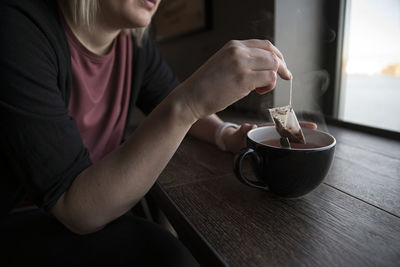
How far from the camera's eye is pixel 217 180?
603 mm

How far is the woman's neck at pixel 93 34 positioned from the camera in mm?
735

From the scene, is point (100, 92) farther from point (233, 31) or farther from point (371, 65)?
point (371, 65)

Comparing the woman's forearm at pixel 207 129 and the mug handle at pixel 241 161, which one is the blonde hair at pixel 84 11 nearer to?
the woman's forearm at pixel 207 129

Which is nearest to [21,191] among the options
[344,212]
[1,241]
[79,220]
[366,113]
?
[1,241]

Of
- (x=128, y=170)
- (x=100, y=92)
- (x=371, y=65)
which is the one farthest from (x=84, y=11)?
(x=371, y=65)

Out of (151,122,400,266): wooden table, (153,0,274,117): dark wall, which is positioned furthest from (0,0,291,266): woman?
(153,0,274,117): dark wall

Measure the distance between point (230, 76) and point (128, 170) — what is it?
240 millimetres

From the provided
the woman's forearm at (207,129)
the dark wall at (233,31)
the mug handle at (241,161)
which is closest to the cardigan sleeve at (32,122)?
the mug handle at (241,161)

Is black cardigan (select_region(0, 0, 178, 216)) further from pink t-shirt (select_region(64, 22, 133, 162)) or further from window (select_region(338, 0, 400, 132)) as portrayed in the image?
window (select_region(338, 0, 400, 132))

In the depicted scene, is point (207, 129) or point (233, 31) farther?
point (233, 31)

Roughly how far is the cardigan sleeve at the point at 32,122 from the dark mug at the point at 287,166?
32 cm

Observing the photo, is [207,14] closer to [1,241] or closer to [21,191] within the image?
[21,191]

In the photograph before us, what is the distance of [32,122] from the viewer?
0.51 meters

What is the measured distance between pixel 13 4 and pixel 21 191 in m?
0.42
